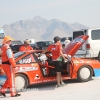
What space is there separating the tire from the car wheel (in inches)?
76.9

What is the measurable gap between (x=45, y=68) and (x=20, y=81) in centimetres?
102

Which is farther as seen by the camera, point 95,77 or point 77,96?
point 95,77

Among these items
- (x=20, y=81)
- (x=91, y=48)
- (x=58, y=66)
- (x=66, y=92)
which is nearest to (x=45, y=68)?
(x=58, y=66)

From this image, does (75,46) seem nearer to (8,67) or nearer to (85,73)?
(85,73)

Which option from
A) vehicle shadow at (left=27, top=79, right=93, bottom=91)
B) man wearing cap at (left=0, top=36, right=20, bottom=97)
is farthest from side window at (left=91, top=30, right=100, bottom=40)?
man wearing cap at (left=0, top=36, right=20, bottom=97)

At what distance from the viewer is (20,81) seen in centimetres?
932

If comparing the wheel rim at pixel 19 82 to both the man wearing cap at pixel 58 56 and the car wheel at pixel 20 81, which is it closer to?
the car wheel at pixel 20 81

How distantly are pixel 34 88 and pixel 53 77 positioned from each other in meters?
0.73

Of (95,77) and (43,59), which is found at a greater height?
(43,59)

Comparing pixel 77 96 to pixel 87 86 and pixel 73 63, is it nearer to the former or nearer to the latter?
pixel 87 86

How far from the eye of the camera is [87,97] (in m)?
7.90

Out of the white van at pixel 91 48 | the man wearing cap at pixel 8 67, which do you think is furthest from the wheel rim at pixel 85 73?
the white van at pixel 91 48

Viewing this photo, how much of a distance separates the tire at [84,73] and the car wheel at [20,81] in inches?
76.9

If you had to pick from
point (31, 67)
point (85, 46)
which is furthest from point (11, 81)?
point (85, 46)
